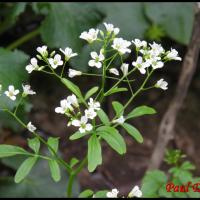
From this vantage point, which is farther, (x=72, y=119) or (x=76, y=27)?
(x=76, y=27)

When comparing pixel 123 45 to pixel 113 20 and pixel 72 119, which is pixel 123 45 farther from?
pixel 113 20

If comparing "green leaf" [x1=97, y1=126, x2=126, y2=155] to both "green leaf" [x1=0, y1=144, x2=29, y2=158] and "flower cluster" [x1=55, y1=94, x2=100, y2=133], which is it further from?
"green leaf" [x1=0, y1=144, x2=29, y2=158]

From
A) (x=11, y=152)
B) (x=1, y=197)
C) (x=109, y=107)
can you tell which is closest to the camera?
(x=11, y=152)

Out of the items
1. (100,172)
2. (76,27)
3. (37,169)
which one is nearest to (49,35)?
(76,27)

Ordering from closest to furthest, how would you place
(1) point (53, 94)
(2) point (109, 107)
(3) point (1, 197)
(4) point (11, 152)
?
(4) point (11, 152) → (3) point (1, 197) → (2) point (109, 107) → (1) point (53, 94)

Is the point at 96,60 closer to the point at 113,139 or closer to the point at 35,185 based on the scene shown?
the point at 113,139

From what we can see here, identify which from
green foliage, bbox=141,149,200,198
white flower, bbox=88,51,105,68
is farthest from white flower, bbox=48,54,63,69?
green foliage, bbox=141,149,200,198

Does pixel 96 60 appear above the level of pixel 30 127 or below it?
above

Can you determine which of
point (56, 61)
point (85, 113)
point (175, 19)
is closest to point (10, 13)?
point (175, 19)
